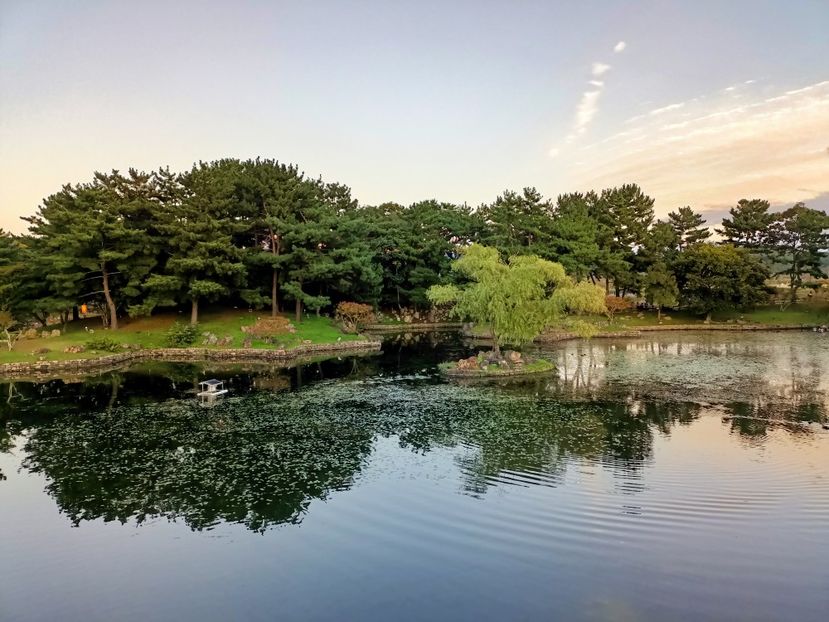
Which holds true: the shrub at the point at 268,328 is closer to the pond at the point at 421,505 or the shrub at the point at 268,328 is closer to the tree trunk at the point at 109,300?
the tree trunk at the point at 109,300

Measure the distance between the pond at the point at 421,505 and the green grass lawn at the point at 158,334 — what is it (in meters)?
12.1

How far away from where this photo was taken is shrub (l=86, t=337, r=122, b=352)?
40.0 meters

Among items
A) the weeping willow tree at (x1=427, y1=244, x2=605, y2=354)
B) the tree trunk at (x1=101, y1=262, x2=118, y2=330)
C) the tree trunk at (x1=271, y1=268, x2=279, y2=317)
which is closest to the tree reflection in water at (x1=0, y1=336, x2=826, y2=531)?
the weeping willow tree at (x1=427, y1=244, x2=605, y2=354)

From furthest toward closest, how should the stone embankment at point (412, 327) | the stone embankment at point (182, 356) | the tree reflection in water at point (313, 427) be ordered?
the stone embankment at point (412, 327) < the stone embankment at point (182, 356) < the tree reflection in water at point (313, 427)

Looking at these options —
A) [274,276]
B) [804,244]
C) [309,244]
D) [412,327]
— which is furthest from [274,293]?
[804,244]

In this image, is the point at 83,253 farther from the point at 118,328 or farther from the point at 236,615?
the point at 236,615

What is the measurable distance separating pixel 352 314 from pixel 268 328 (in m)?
9.90

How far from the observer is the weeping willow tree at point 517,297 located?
112ft

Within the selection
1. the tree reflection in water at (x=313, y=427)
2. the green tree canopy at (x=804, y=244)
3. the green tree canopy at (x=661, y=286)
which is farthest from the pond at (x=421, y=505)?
the green tree canopy at (x=804, y=244)

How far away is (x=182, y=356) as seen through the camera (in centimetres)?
4188

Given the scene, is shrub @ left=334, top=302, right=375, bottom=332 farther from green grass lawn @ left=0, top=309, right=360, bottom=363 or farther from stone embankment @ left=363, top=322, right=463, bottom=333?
stone embankment @ left=363, top=322, right=463, bottom=333

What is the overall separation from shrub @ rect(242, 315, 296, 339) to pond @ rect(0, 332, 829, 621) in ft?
53.2

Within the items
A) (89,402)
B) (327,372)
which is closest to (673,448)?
(327,372)

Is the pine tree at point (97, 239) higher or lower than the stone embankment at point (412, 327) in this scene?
higher
